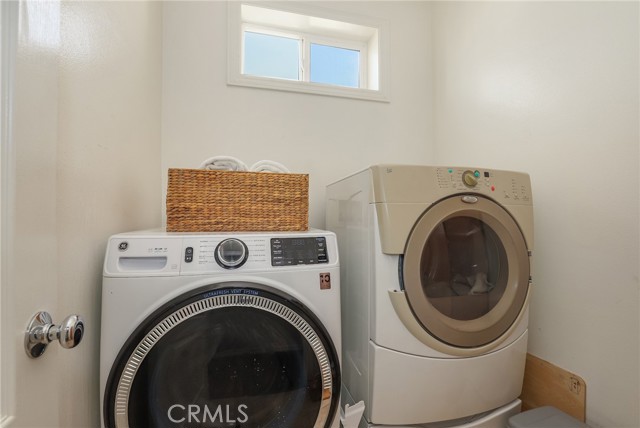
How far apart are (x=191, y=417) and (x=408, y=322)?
691 millimetres

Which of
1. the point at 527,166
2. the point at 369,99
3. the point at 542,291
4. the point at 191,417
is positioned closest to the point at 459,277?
the point at 542,291

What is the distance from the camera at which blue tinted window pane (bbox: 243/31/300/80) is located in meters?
1.83

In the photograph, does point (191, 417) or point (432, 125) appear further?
point (432, 125)

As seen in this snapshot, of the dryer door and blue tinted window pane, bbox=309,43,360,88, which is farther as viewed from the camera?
blue tinted window pane, bbox=309,43,360,88

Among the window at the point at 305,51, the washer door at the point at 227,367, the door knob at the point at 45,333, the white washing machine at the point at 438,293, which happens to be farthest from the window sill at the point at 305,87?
the door knob at the point at 45,333

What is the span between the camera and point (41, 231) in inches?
19.7

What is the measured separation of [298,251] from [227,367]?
0.39 m

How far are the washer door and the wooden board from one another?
2.92 ft

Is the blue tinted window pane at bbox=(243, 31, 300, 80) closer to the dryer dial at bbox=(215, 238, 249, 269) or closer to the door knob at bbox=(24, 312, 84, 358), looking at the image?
the dryer dial at bbox=(215, 238, 249, 269)

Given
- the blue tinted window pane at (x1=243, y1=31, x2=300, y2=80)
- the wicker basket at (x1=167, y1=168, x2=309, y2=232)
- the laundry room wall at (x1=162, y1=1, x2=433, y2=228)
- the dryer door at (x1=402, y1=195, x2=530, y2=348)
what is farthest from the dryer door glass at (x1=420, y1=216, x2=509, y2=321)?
the blue tinted window pane at (x1=243, y1=31, x2=300, y2=80)

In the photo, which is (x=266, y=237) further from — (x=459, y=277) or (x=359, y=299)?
(x=459, y=277)

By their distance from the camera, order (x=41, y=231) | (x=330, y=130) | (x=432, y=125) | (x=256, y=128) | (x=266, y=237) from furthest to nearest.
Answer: (x=432, y=125), (x=330, y=130), (x=256, y=128), (x=266, y=237), (x=41, y=231)

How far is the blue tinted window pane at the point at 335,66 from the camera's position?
1.93 metres

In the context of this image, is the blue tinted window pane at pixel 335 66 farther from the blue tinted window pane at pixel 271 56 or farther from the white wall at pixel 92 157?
the white wall at pixel 92 157
